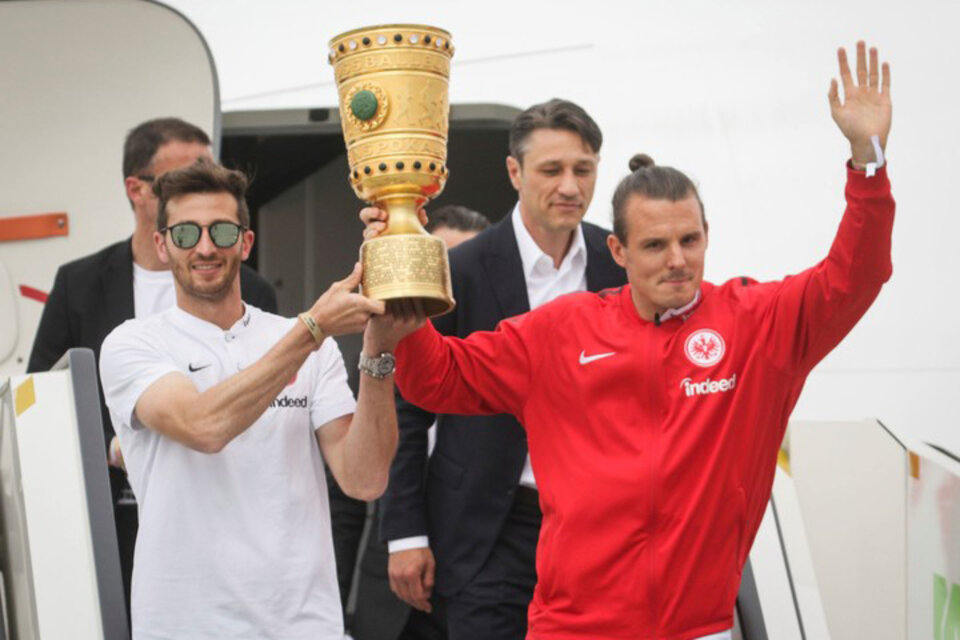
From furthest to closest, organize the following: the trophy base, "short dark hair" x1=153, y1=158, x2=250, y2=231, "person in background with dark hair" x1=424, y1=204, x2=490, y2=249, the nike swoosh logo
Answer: "person in background with dark hair" x1=424, y1=204, x2=490, y2=249
"short dark hair" x1=153, y1=158, x2=250, y2=231
the nike swoosh logo
the trophy base

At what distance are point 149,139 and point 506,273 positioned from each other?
3.61 feet

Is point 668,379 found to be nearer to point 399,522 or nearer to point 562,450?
point 562,450

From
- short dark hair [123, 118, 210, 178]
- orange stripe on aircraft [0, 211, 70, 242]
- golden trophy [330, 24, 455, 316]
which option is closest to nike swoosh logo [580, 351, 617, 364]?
golden trophy [330, 24, 455, 316]

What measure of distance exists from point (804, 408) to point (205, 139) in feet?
6.63

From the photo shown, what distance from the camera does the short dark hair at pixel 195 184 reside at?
3.30 meters

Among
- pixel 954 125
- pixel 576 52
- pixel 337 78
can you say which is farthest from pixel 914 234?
pixel 337 78

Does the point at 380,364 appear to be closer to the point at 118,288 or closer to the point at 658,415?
the point at 658,415

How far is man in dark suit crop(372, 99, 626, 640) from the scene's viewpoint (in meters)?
3.74

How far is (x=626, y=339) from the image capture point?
124 inches

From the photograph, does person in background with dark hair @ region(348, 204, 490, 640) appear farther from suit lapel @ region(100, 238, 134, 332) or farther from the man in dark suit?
suit lapel @ region(100, 238, 134, 332)

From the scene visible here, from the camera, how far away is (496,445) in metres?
3.74

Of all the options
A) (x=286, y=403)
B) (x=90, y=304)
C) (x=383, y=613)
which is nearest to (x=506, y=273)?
(x=286, y=403)

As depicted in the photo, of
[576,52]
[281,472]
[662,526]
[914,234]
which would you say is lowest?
[662,526]

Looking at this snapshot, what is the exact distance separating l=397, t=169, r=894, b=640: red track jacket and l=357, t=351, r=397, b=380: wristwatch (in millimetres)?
27
